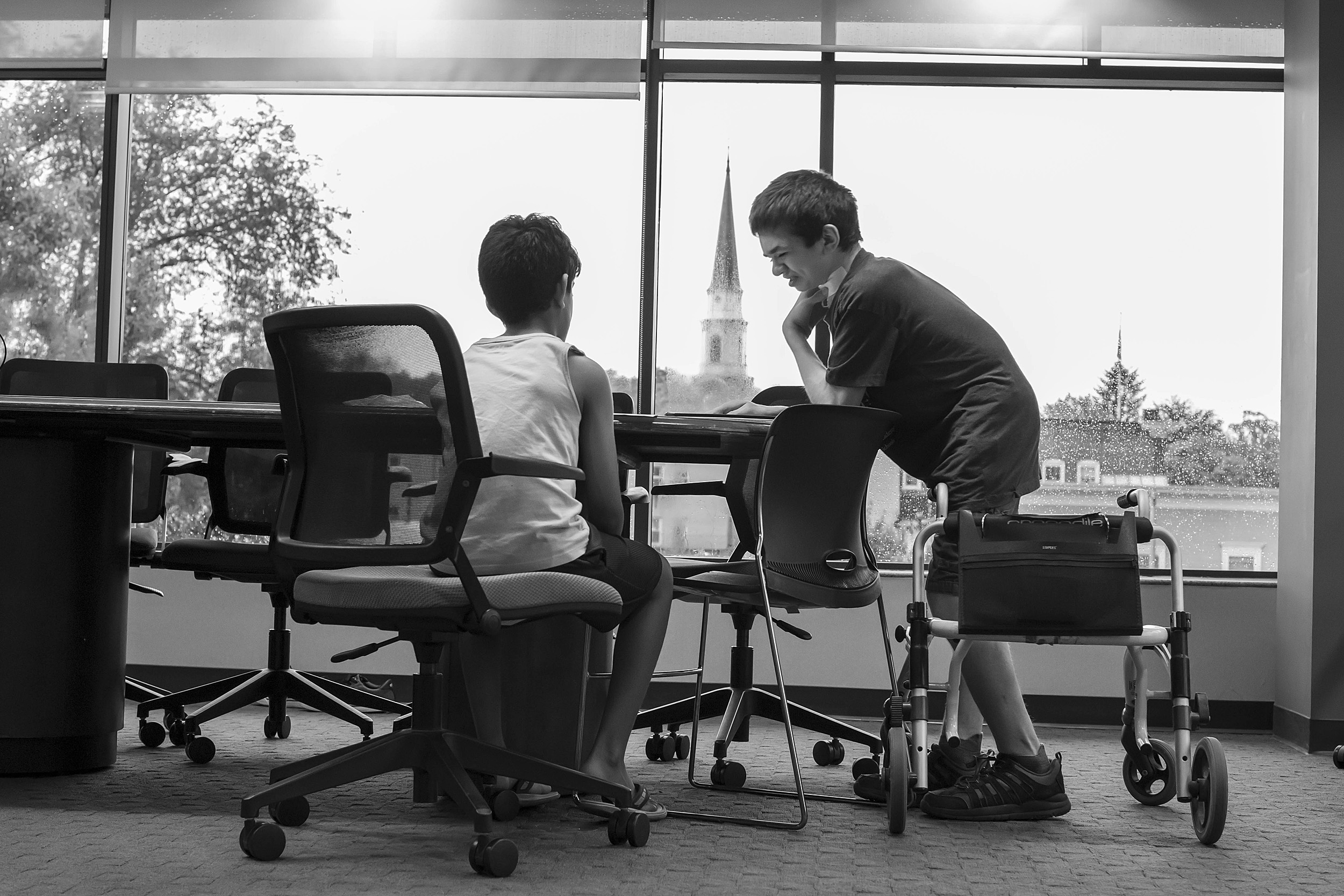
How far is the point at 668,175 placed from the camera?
4938 millimetres

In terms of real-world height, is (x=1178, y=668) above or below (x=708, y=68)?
below

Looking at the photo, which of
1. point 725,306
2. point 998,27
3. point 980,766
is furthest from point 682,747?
point 998,27

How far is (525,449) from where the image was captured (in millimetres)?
2172

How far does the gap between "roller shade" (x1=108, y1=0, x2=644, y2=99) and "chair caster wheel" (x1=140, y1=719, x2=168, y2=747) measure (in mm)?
2681

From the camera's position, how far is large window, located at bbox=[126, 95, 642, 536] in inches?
197

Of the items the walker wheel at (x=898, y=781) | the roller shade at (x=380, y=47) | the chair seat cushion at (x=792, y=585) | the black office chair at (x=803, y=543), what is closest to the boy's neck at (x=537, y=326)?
the black office chair at (x=803, y=543)

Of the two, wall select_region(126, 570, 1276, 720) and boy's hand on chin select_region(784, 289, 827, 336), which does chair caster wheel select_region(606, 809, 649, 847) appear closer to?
boy's hand on chin select_region(784, 289, 827, 336)

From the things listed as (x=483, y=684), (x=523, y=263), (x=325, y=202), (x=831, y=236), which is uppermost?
(x=325, y=202)

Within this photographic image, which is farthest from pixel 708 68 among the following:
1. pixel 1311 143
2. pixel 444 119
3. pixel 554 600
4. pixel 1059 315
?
pixel 554 600

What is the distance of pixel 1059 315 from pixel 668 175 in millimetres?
1604

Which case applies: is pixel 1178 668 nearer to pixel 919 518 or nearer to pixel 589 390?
pixel 589 390

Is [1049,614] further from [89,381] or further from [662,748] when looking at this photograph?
[89,381]

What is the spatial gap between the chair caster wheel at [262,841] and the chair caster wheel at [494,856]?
333mm

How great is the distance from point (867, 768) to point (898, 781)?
0.58 m
